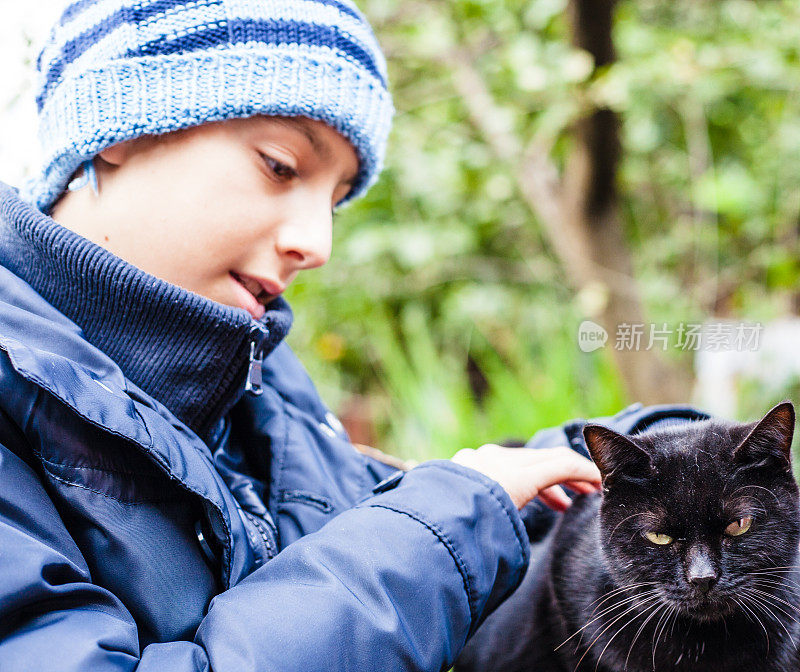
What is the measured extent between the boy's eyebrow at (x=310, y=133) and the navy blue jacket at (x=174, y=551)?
0.36 metres

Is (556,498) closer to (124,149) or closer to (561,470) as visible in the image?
(561,470)

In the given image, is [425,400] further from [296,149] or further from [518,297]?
[296,149]

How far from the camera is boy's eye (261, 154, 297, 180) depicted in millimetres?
981

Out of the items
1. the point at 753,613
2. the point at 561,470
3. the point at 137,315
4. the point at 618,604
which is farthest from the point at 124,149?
the point at 753,613

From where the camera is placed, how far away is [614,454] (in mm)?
986

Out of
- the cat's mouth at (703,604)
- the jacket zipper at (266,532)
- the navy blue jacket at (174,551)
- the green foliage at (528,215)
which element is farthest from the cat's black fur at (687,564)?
the green foliage at (528,215)

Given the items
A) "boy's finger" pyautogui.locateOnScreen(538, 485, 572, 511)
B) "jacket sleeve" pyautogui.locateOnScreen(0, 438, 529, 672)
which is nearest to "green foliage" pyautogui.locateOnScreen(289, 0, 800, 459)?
"boy's finger" pyautogui.locateOnScreen(538, 485, 572, 511)

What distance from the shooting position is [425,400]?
2715 mm

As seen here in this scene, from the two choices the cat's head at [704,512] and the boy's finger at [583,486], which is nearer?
the cat's head at [704,512]

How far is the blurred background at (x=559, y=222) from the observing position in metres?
2.36

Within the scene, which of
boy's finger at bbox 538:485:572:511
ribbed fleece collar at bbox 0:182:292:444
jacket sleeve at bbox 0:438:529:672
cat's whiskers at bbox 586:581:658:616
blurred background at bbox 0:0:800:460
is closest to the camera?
jacket sleeve at bbox 0:438:529:672

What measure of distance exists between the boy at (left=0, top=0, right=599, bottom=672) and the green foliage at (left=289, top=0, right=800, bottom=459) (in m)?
1.37

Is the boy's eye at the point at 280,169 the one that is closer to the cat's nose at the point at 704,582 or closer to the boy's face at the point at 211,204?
the boy's face at the point at 211,204

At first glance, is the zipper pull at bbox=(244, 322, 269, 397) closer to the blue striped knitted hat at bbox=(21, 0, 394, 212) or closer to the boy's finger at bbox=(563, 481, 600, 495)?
the blue striped knitted hat at bbox=(21, 0, 394, 212)
